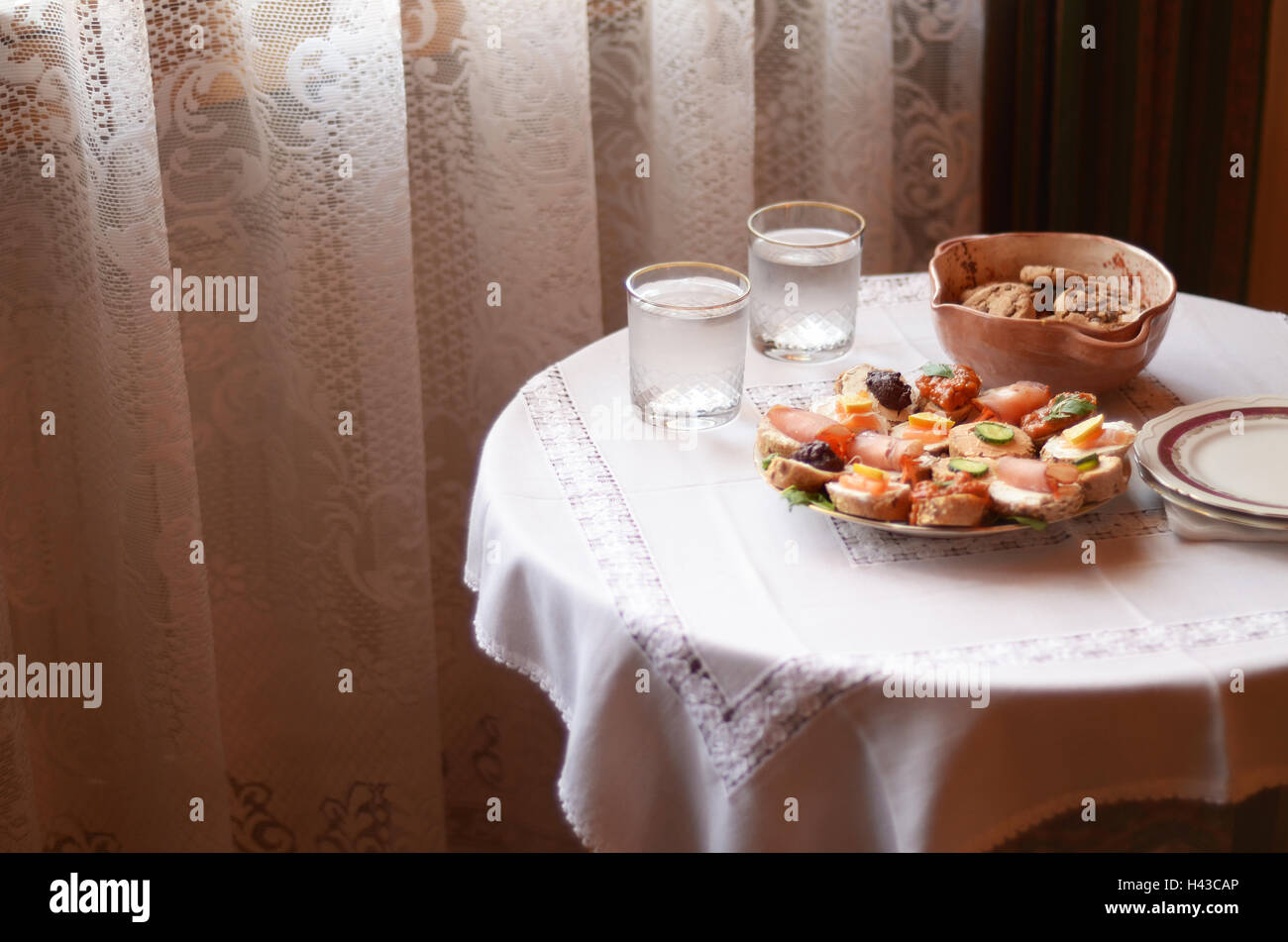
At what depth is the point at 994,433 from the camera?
1.26 m

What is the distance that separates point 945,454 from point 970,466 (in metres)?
0.07

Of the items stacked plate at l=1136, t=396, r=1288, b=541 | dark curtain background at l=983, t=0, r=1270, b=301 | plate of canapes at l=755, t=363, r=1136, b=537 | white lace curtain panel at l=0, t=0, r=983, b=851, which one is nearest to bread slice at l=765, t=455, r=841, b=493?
plate of canapes at l=755, t=363, r=1136, b=537

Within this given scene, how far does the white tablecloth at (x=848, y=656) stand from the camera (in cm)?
104

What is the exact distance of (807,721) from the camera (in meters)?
1.05

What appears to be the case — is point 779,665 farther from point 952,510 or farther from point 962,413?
point 962,413

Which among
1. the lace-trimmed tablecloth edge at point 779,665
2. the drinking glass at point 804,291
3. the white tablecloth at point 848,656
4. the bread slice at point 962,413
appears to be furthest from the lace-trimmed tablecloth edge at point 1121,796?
the drinking glass at point 804,291

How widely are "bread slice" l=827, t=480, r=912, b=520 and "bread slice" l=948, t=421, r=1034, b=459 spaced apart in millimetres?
96

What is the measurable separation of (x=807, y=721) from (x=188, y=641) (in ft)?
3.32

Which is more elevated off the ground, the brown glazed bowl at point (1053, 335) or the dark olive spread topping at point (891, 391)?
the brown glazed bowl at point (1053, 335)

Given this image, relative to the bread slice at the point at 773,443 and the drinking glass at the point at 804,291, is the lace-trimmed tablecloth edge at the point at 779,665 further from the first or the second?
the drinking glass at the point at 804,291

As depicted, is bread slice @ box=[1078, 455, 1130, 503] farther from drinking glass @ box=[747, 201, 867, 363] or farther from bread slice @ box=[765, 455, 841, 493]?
drinking glass @ box=[747, 201, 867, 363]

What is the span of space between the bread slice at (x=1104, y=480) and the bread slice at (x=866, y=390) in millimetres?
216
